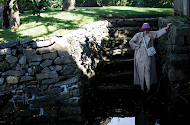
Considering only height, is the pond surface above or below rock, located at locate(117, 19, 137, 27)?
below

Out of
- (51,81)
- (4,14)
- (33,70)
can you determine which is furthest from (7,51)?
(4,14)

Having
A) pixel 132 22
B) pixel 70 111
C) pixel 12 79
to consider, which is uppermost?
pixel 132 22

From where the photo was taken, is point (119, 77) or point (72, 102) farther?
point (119, 77)

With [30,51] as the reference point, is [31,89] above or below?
below

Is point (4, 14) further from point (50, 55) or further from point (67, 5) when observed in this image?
point (67, 5)

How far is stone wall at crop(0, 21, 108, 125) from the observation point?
4.49m

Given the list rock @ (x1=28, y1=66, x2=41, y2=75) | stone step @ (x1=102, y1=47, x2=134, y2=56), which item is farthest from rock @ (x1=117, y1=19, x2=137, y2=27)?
rock @ (x1=28, y1=66, x2=41, y2=75)

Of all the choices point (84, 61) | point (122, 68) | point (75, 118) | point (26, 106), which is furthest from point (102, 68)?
point (26, 106)

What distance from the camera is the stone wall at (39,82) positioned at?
4488 millimetres

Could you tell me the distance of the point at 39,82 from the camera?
4551 mm

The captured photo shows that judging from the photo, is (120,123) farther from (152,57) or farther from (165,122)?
(152,57)

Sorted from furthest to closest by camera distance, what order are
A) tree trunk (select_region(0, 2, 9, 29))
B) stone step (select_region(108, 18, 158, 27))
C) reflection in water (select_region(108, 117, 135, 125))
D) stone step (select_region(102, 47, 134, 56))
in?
stone step (select_region(108, 18, 158, 27)), stone step (select_region(102, 47, 134, 56)), tree trunk (select_region(0, 2, 9, 29)), reflection in water (select_region(108, 117, 135, 125))

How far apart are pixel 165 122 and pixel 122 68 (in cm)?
237

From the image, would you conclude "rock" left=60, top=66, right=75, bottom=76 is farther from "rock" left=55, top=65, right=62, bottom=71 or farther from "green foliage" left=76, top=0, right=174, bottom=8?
"green foliage" left=76, top=0, right=174, bottom=8
